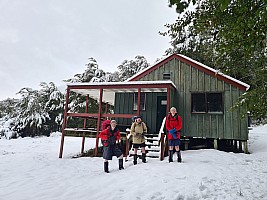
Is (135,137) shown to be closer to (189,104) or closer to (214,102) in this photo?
(189,104)

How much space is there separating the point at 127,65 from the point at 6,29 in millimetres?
11185

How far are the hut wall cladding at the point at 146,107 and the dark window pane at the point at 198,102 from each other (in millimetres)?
1583

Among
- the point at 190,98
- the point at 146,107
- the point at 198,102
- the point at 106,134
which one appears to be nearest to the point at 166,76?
the point at 190,98

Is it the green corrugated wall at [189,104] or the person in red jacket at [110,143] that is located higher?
the green corrugated wall at [189,104]

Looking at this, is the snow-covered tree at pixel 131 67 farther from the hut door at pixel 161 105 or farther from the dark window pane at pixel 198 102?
the dark window pane at pixel 198 102

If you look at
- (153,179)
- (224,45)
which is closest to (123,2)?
(224,45)

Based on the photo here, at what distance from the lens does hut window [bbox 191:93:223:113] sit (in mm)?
9828

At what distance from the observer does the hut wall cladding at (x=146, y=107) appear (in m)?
10.8

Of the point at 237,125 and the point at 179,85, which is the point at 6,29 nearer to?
the point at 179,85

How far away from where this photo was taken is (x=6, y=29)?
17.6m

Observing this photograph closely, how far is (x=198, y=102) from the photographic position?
1018 centimetres

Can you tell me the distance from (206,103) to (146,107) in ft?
9.99

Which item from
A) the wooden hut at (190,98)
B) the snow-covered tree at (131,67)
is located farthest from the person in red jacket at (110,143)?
the snow-covered tree at (131,67)

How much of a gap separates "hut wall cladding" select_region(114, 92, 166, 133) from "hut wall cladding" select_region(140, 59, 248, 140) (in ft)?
3.73
